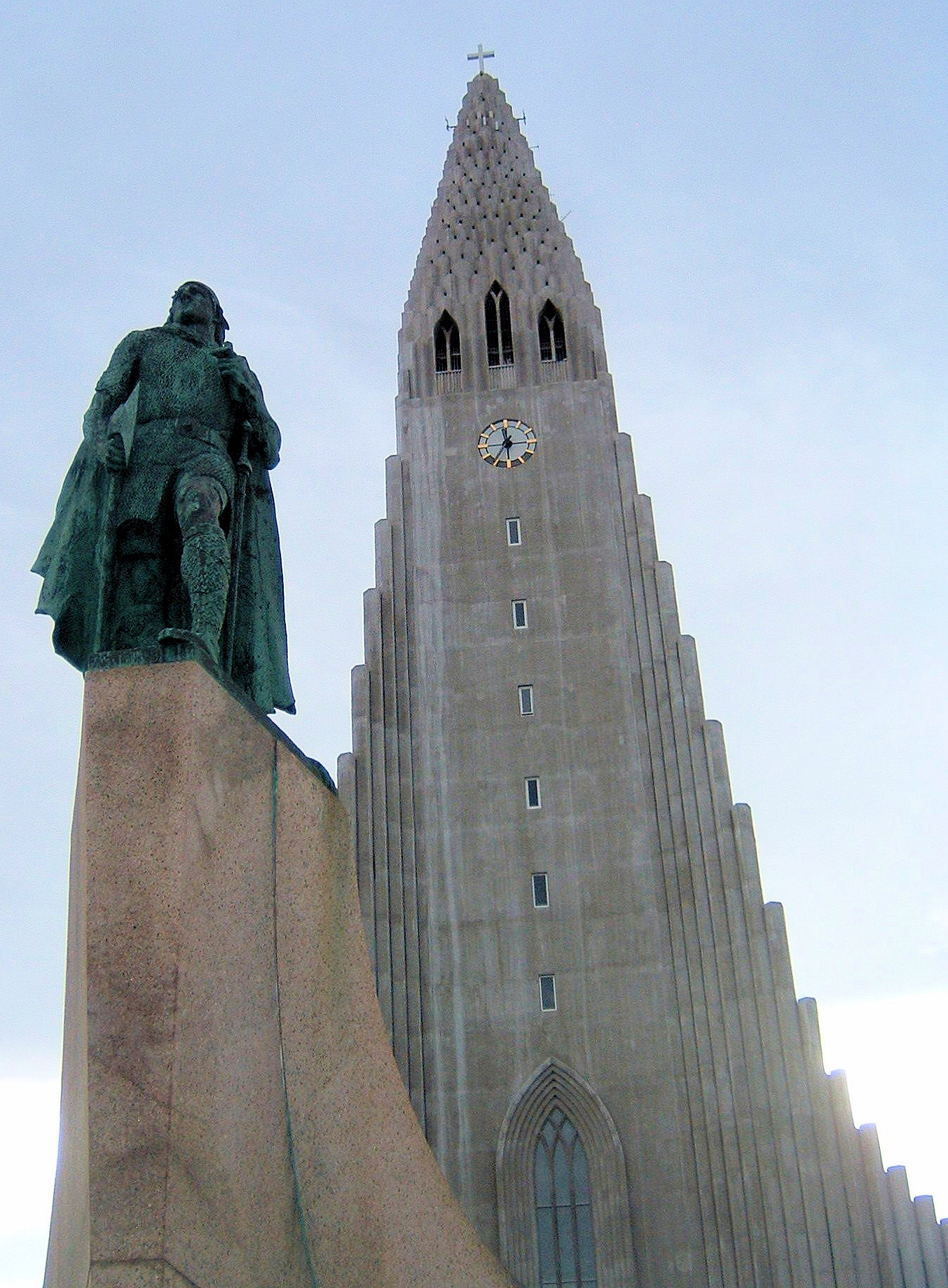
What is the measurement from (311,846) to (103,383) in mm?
2719

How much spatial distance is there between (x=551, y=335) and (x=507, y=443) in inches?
166

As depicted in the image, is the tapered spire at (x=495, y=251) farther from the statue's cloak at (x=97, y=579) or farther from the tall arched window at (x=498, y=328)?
A: the statue's cloak at (x=97, y=579)

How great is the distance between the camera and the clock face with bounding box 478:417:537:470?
3912cm

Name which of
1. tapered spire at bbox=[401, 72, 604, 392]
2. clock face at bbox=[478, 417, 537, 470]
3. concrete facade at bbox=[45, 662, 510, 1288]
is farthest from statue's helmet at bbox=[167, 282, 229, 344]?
tapered spire at bbox=[401, 72, 604, 392]

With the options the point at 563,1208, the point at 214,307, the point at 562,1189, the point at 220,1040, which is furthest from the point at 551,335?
the point at 220,1040

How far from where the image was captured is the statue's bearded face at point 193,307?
331 inches

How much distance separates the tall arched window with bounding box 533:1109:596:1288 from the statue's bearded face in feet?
82.9

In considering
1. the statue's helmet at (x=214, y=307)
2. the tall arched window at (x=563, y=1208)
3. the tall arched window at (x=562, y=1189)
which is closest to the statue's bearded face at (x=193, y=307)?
the statue's helmet at (x=214, y=307)

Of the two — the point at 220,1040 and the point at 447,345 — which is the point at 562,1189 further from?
the point at 220,1040

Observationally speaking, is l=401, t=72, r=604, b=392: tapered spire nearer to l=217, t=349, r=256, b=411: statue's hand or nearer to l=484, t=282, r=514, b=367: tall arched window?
l=484, t=282, r=514, b=367: tall arched window

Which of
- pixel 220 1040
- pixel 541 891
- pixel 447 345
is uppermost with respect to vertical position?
pixel 447 345

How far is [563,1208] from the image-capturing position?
1194 inches

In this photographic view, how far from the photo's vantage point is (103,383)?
26.5 ft

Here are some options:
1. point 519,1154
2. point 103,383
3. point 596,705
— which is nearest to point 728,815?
point 596,705
